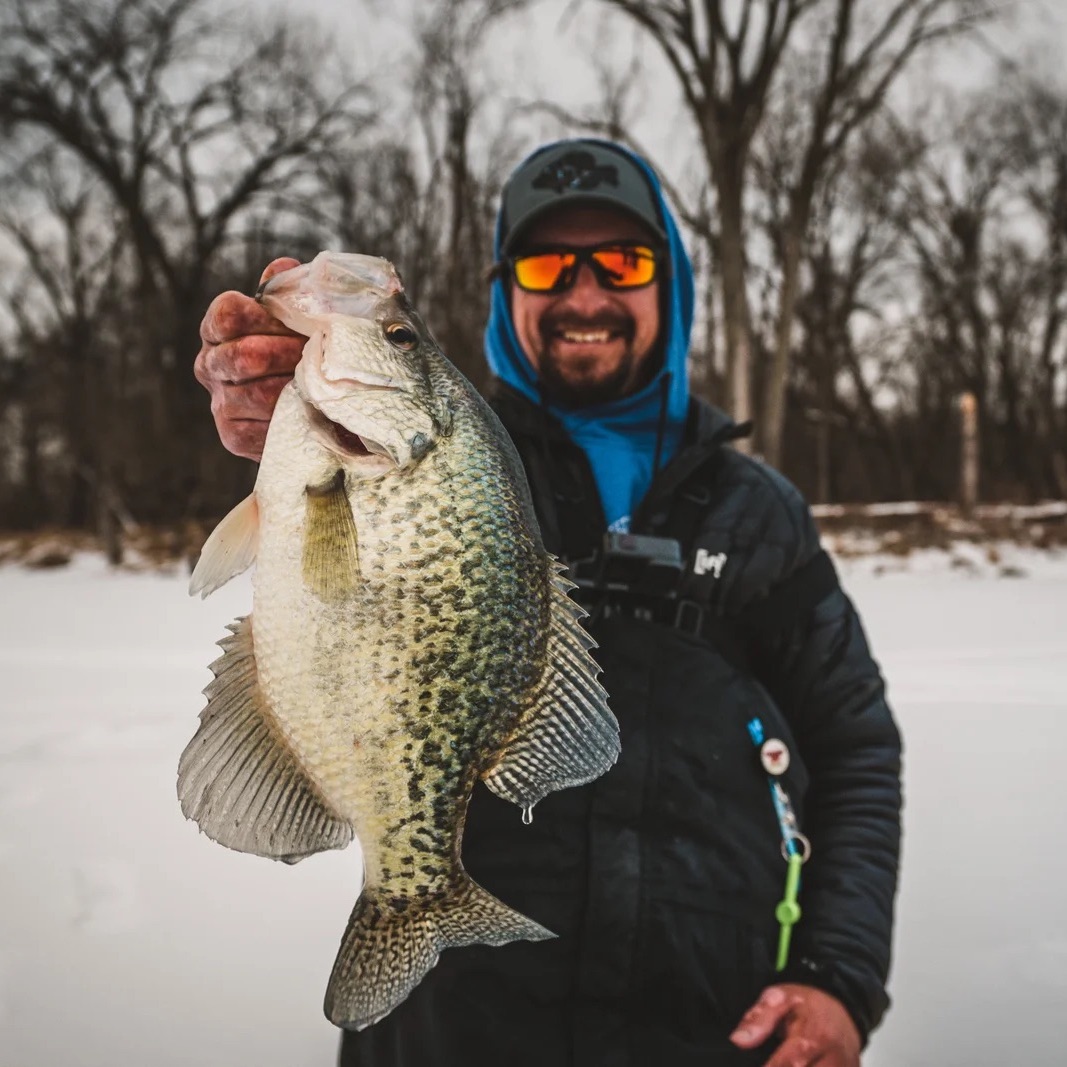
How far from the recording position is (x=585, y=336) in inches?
89.5

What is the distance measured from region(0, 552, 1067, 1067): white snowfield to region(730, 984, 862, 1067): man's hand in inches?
41.8

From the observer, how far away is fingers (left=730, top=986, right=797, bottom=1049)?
1692 millimetres

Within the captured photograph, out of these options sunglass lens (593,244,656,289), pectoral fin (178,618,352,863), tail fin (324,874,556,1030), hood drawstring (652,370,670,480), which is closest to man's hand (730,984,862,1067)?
tail fin (324,874,556,1030)

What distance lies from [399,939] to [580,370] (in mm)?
1432

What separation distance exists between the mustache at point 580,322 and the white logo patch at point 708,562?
2.23ft

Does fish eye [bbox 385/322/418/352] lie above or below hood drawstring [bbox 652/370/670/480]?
above

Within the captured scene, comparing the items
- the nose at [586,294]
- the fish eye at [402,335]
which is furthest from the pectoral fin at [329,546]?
the nose at [586,294]

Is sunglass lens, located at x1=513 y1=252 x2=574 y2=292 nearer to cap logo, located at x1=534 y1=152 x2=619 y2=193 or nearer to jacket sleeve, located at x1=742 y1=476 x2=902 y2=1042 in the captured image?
cap logo, located at x1=534 y1=152 x2=619 y2=193

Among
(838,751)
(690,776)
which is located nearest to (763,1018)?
(690,776)

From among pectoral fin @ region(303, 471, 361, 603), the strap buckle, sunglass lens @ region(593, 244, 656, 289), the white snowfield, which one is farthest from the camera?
the white snowfield

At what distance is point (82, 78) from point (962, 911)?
16656 mm

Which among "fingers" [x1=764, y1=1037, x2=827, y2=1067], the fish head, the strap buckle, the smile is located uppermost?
the smile

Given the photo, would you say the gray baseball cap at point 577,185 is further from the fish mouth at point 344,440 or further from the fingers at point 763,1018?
the fingers at point 763,1018

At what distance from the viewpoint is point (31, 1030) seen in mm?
2652
